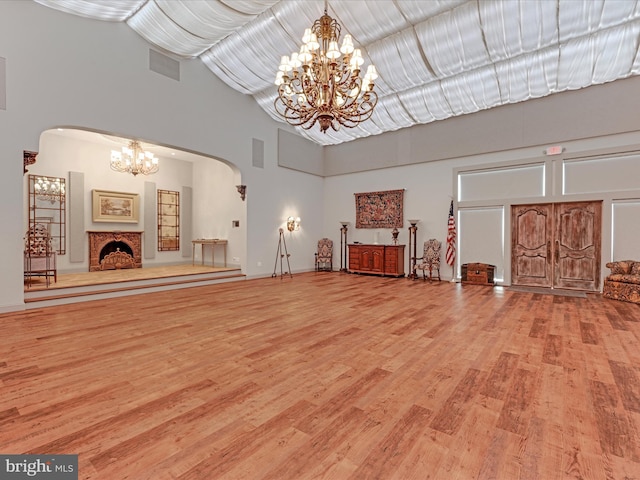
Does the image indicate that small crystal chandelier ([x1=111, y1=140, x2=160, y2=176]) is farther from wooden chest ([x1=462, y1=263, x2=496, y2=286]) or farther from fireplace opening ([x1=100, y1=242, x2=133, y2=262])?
wooden chest ([x1=462, y1=263, x2=496, y2=286])

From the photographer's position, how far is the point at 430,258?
8.45m

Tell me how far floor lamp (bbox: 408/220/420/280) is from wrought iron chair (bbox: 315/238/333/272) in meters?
2.61

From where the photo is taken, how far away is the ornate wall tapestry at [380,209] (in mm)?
9375

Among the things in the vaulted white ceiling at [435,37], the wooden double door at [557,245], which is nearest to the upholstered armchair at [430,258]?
the wooden double door at [557,245]

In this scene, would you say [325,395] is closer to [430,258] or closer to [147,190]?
[430,258]

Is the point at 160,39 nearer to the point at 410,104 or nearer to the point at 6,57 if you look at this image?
the point at 6,57

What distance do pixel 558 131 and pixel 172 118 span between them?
28.0ft

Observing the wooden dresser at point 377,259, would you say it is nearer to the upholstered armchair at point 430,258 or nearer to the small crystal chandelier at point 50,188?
the upholstered armchair at point 430,258

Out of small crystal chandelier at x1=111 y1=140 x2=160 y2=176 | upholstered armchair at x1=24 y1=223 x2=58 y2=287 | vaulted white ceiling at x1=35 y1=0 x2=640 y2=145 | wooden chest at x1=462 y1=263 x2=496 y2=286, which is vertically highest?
vaulted white ceiling at x1=35 y1=0 x2=640 y2=145

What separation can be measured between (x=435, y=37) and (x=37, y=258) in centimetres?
874

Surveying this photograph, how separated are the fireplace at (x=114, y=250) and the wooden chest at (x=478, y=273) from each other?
9.14 metres

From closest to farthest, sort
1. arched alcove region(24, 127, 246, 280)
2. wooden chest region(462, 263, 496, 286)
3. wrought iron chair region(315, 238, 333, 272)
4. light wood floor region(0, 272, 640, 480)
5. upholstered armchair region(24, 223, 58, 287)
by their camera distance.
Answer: light wood floor region(0, 272, 640, 480) → upholstered armchair region(24, 223, 58, 287) → wooden chest region(462, 263, 496, 286) → arched alcove region(24, 127, 246, 280) → wrought iron chair region(315, 238, 333, 272)

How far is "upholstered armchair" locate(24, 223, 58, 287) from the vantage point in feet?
19.3

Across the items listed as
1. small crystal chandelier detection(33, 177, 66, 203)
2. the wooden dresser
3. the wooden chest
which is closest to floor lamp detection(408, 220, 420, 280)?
the wooden dresser
